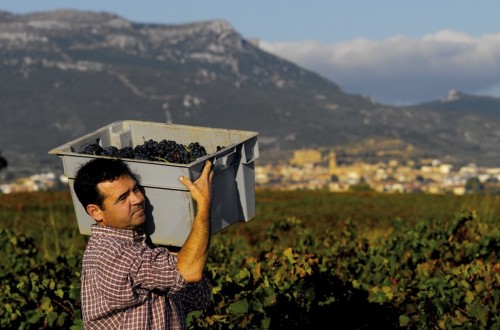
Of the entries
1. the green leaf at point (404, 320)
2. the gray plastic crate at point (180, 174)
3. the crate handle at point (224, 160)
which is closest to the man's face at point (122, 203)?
the gray plastic crate at point (180, 174)

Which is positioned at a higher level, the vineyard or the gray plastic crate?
the gray plastic crate

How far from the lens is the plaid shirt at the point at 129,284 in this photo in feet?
16.9

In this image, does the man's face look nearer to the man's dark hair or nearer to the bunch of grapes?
the man's dark hair

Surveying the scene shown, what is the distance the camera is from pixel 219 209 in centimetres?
566

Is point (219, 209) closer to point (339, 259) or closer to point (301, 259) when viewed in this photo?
point (301, 259)

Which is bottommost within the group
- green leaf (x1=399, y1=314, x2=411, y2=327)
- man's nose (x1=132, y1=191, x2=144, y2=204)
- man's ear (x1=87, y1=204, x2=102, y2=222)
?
green leaf (x1=399, y1=314, x2=411, y2=327)

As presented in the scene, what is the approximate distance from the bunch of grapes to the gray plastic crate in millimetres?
111

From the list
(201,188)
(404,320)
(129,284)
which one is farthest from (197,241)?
(404,320)

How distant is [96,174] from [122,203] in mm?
219

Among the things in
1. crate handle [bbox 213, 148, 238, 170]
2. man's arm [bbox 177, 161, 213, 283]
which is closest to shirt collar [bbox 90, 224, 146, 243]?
man's arm [bbox 177, 161, 213, 283]

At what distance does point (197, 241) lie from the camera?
5125mm

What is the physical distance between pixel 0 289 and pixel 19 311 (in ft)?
4.12

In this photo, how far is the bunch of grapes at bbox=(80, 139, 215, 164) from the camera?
18.0 feet

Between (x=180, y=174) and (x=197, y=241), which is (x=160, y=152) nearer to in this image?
(x=180, y=174)
